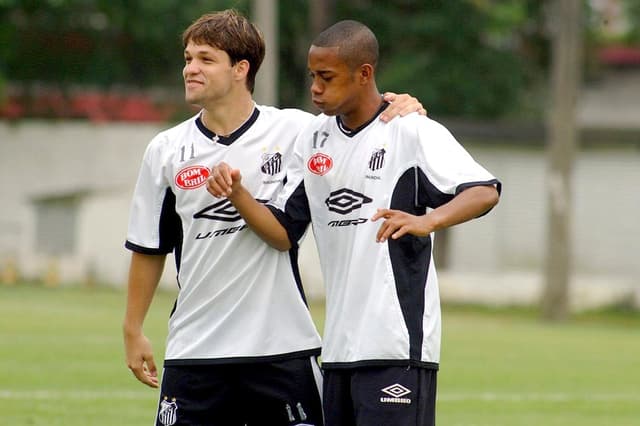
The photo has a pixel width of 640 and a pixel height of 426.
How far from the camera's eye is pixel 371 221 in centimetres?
557

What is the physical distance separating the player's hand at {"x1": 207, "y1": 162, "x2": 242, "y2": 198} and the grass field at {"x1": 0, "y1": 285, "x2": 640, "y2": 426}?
4970mm

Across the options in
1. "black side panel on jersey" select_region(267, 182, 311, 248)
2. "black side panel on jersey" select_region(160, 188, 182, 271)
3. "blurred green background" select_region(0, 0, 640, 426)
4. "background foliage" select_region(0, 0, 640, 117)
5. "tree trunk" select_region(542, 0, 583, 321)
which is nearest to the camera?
"black side panel on jersey" select_region(267, 182, 311, 248)

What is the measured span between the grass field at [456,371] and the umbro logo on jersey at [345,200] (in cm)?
Result: 492

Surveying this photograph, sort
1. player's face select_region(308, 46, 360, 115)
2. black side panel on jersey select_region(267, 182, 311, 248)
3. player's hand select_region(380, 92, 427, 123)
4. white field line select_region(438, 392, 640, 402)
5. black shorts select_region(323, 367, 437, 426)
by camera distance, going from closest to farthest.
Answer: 1. black shorts select_region(323, 367, 437, 426)
2. player's face select_region(308, 46, 360, 115)
3. player's hand select_region(380, 92, 427, 123)
4. black side panel on jersey select_region(267, 182, 311, 248)
5. white field line select_region(438, 392, 640, 402)

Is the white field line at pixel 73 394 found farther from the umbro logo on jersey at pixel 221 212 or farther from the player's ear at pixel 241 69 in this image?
the player's ear at pixel 241 69

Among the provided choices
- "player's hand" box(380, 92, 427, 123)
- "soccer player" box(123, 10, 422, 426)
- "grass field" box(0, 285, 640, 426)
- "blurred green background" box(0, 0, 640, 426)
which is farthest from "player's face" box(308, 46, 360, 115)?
"blurred green background" box(0, 0, 640, 426)

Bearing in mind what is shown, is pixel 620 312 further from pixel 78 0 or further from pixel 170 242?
pixel 170 242

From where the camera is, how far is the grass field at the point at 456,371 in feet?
36.9

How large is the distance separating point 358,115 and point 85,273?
93.9 ft

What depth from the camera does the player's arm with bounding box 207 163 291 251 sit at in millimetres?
5582

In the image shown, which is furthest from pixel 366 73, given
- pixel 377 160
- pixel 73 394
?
pixel 73 394

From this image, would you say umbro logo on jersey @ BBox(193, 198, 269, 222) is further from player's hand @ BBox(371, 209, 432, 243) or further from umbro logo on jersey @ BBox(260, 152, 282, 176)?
player's hand @ BBox(371, 209, 432, 243)

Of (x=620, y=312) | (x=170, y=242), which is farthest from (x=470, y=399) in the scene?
(x=620, y=312)

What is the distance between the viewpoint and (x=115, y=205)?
115 ft
